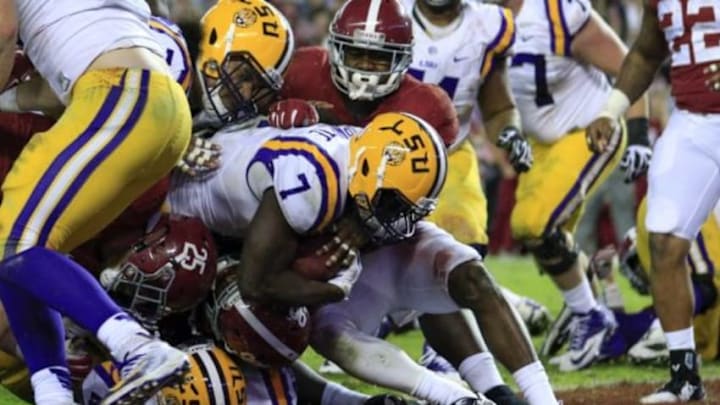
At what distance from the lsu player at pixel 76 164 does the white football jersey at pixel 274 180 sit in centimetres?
33

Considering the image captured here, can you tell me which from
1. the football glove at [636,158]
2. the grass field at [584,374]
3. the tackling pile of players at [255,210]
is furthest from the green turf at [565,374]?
the football glove at [636,158]

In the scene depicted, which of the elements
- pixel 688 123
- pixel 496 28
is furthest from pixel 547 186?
pixel 688 123

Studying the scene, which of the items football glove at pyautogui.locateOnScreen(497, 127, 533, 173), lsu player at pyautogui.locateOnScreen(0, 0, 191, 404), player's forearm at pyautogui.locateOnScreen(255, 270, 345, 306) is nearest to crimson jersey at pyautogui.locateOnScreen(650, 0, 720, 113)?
football glove at pyautogui.locateOnScreen(497, 127, 533, 173)

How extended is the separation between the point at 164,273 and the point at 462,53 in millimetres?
2082

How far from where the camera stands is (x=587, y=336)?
21.3 feet

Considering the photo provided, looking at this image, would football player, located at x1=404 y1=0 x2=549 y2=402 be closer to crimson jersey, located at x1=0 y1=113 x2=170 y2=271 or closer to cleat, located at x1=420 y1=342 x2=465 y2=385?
cleat, located at x1=420 y1=342 x2=465 y2=385

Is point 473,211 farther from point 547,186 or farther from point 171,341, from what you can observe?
point 171,341

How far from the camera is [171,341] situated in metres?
4.84

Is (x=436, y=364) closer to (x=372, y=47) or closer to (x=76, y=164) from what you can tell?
Result: (x=372, y=47)

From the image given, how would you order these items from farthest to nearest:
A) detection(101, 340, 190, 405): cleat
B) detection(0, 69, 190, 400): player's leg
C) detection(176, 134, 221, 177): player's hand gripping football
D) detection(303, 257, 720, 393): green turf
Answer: detection(303, 257, 720, 393): green turf < detection(176, 134, 221, 177): player's hand gripping football < detection(0, 69, 190, 400): player's leg < detection(101, 340, 190, 405): cleat

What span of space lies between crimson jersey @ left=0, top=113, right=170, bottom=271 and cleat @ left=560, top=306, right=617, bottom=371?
2201 mm

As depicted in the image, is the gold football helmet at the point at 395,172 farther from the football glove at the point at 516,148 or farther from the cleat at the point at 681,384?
the football glove at the point at 516,148

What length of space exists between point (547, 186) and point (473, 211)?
33.7 inches

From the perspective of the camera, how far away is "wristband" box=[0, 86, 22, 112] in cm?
457
